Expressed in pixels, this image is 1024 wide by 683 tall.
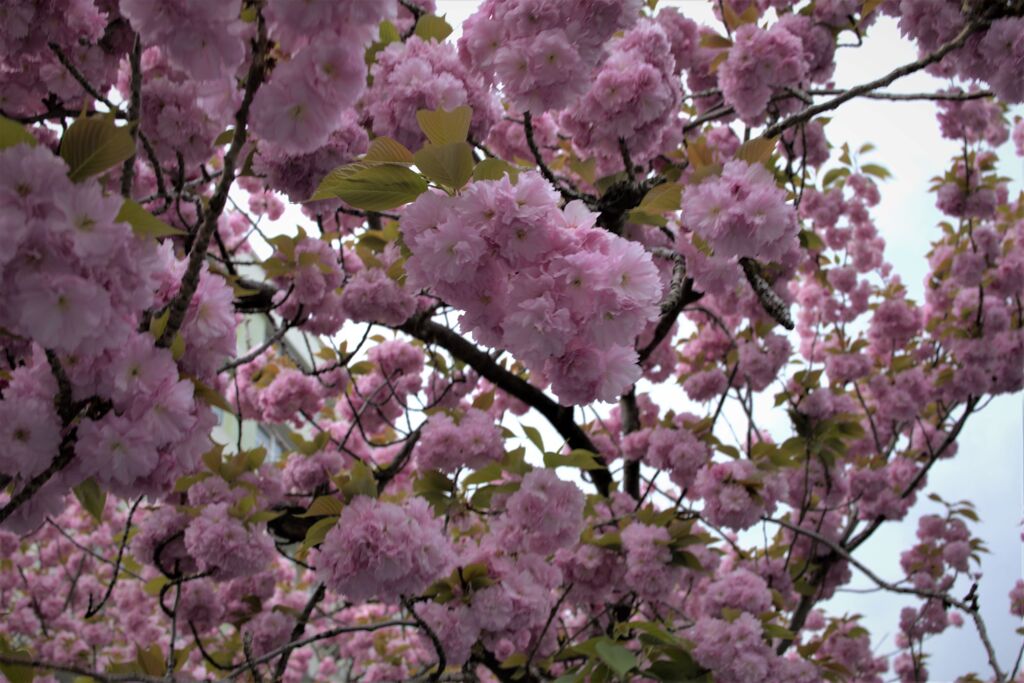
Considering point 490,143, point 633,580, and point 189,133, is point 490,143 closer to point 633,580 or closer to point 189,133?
point 189,133

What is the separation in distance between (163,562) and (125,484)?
72.5 inches

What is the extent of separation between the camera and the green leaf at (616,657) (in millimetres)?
1966

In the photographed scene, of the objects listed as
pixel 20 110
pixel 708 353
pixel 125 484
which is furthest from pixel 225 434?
pixel 125 484

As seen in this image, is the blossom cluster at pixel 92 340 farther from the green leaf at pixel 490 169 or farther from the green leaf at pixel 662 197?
the green leaf at pixel 662 197

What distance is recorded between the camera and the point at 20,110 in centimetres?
212

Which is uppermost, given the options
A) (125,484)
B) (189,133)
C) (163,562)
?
(189,133)

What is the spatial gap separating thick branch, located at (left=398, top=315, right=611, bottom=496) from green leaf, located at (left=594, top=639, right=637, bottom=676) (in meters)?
1.32

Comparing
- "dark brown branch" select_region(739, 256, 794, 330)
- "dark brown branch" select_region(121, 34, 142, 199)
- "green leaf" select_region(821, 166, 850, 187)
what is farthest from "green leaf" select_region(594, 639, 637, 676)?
"green leaf" select_region(821, 166, 850, 187)

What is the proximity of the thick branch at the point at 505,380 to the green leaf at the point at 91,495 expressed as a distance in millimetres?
2053

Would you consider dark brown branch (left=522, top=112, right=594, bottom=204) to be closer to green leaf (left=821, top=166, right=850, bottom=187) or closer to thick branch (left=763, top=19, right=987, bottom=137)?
thick branch (left=763, top=19, right=987, bottom=137)

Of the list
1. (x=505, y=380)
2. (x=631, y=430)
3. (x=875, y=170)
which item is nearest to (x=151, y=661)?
(x=505, y=380)

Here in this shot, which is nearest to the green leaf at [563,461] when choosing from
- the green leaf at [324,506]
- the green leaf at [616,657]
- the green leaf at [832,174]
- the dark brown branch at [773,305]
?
the green leaf at [616,657]

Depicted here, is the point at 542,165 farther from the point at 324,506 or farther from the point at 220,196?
the point at 324,506

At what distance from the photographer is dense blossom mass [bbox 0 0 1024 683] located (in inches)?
39.0
